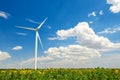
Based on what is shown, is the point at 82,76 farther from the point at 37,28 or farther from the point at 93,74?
the point at 37,28

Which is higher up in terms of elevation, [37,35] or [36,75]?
[37,35]

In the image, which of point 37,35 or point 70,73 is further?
point 37,35

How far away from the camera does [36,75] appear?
77.6 feet

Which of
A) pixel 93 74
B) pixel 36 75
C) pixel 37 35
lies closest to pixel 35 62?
pixel 37 35

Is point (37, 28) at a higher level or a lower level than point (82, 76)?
higher

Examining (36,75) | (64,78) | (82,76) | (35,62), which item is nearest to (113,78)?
(82,76)

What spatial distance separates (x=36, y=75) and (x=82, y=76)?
5.21m

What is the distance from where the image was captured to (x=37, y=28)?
1706 inches

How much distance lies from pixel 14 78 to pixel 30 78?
1.27 m

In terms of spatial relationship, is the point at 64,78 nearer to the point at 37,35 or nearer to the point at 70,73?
the point at 70,73

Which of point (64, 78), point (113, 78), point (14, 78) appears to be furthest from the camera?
point (113, 78)

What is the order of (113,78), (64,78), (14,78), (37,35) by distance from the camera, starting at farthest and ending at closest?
(37,35) < (113,78) < (64,78) < (14,78)

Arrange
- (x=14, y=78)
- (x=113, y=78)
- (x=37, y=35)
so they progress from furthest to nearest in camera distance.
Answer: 1. (x=37, y=35)
2. (x=113, y=78)
3. (x=14, y=78)

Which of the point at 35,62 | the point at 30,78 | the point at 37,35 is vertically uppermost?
the point at 37,35
